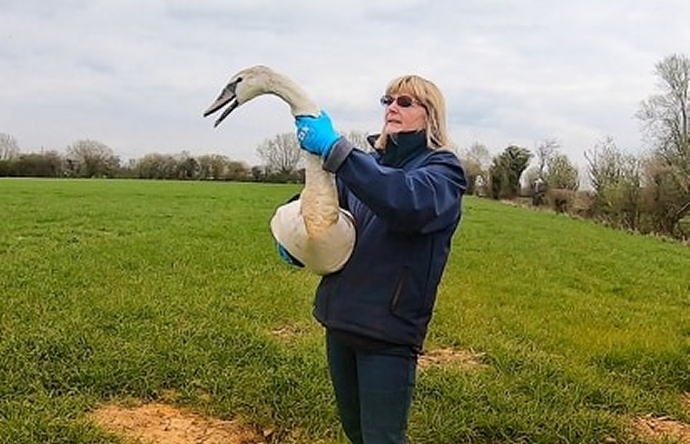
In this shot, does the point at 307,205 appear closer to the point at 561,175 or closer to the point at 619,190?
the point at 619,190

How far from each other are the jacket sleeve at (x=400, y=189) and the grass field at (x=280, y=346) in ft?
7.34

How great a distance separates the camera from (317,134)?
8.27 ft

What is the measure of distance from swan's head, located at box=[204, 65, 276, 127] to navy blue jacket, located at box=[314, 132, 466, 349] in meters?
0.42

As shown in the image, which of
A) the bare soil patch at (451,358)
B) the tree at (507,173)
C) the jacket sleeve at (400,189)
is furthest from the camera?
the tree at (507,173)

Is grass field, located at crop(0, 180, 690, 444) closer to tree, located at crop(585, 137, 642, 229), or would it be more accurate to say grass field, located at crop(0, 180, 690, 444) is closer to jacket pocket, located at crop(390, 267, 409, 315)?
jacket pocket, located at crop(390, 267, 409, 315)

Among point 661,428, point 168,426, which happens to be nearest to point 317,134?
point 168,426

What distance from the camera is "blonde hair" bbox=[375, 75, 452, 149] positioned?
2.71m

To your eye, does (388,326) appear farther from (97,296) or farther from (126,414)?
(97,296)

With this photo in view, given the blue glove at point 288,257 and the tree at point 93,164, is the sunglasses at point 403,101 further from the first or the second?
the tree at point 93,164

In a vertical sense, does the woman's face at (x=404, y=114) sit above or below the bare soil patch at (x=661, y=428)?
above

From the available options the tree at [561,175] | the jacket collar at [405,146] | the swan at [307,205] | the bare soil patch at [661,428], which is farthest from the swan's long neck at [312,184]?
the tree at [561,175]

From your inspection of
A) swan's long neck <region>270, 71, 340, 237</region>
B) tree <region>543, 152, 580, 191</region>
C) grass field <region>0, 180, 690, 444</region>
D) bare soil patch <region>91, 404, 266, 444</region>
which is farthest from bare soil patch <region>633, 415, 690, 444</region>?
tree <region>543, 152, 580, 191</region>

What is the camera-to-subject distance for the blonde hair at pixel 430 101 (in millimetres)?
2715

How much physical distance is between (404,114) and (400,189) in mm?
422
